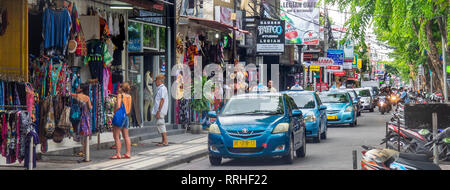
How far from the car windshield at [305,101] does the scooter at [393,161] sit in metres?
11.9

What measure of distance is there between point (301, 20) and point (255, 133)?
33.2 metres

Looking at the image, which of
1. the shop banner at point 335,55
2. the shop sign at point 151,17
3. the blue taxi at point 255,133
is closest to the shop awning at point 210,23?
the shop sign at point 151,17

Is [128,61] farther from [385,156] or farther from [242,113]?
[385,156]

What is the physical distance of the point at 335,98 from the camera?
28.6 m

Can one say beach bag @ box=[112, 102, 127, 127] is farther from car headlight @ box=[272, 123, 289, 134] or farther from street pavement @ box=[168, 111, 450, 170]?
car headlight @ box=[272, 123, 289, 134]

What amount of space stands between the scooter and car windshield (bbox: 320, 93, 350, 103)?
19305 mm

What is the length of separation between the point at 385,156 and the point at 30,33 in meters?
9.02

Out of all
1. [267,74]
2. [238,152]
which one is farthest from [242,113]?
[267,74]

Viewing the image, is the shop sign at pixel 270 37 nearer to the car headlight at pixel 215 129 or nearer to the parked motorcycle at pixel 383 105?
the parked motorcycle at pixel 383 105

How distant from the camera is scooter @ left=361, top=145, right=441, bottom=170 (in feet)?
27.3

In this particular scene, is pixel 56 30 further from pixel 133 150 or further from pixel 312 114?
pixel 312 114

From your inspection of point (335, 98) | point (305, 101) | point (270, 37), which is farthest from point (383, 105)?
point (305, 101)

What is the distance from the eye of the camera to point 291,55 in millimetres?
51656

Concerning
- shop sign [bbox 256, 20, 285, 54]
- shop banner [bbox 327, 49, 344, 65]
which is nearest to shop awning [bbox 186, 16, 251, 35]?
shop sign [bbox 256, 20, 285, 54]
